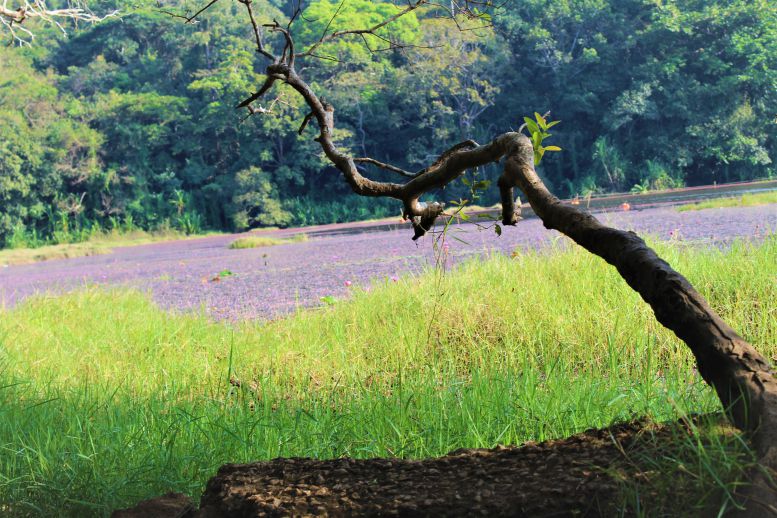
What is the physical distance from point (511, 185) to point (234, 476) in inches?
26.1

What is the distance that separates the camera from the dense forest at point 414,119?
Result: 23.1 m

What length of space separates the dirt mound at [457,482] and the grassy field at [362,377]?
2.7 inches

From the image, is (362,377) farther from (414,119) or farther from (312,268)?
(414,119)

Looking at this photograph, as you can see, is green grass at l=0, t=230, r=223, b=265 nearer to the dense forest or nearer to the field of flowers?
the dense forest

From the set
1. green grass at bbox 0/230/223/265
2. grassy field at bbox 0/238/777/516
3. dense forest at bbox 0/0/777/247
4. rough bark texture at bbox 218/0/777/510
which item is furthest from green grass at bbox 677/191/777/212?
green grass at bbox 0/230/223/265

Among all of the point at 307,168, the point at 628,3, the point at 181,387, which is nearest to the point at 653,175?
the point at 628,3

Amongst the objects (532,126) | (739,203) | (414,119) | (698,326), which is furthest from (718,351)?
(414,119)

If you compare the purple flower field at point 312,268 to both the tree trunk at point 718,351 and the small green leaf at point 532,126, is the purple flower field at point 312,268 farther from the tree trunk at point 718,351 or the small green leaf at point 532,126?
the tree trunk at point 718,351

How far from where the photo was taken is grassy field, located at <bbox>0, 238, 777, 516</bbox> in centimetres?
178

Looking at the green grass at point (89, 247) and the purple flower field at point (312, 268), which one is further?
the green grass at point (89, 247)

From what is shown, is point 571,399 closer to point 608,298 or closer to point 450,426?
point 450,426

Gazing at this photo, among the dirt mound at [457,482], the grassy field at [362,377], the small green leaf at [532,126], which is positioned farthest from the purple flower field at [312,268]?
the dirt mound at [457,482]

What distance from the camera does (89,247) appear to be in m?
20.4

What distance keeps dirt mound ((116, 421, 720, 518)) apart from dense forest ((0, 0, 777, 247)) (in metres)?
22.6
